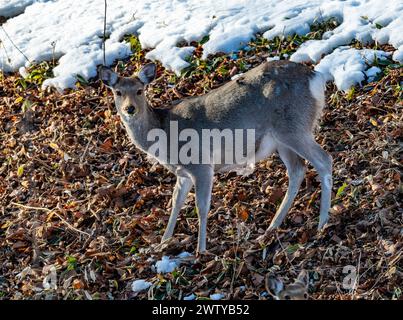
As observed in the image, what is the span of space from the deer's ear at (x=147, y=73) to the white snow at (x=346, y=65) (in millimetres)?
2000

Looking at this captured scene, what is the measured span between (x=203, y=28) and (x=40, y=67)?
7.11ft

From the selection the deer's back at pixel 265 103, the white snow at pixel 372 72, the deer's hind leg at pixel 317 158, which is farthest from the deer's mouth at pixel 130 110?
the white snow at pixel 372 72

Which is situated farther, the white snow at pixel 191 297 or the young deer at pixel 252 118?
the young deer at pixel 252 118

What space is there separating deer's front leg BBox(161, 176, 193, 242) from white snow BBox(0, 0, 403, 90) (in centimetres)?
221

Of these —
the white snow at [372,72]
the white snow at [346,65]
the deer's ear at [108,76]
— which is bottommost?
the white snow at [372,72]

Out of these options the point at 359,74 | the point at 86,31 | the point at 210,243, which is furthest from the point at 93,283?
the point at 86,31

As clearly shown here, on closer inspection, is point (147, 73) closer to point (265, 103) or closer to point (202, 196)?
point (265, 103)

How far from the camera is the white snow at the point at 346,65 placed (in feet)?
27.3

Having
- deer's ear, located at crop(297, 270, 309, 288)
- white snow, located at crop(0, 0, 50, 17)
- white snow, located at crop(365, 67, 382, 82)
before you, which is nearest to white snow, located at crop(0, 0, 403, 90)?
white snow, located at crop(365, 67, 382, 82)

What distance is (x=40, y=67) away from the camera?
10.2 meters

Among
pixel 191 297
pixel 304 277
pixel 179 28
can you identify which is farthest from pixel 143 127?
pixel 179 28

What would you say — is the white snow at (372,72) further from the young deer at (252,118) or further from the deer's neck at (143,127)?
the deer's neck at (143,127)

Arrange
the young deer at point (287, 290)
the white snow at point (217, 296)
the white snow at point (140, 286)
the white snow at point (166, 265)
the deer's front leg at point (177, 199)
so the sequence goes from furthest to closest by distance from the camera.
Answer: the deer's front leg at point (177, 199) → the white snow at point (166, 265) → the white snow at point (140, 286) → the white snow at point (217, 296) → the young deer at point (287, 290)
